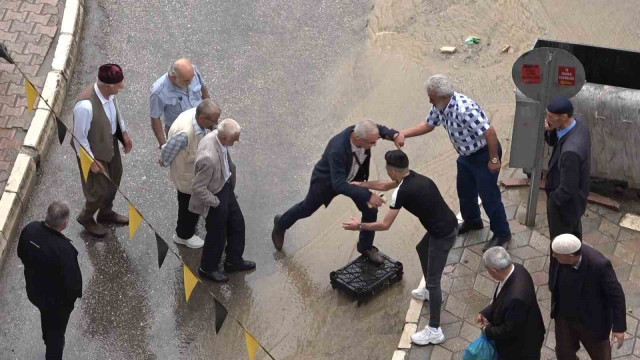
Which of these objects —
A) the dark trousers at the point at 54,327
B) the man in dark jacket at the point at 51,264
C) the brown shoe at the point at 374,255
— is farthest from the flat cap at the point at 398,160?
the dark trousers at the point at 54,327

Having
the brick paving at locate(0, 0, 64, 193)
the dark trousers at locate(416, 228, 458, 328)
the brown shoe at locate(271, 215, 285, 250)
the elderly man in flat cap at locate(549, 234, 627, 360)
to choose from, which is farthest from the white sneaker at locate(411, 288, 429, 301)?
the brick paving at locate(0, 0, 64, 193)

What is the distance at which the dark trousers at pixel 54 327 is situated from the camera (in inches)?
331

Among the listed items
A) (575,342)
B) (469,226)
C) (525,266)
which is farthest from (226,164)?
(575,342)

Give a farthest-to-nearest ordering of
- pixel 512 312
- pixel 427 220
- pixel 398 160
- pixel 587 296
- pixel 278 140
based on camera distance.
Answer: pixel 278 140
pixel 427 220
pixel 398 160
pixel 587 296
pixel 512 312

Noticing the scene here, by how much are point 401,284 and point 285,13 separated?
15.6 ft

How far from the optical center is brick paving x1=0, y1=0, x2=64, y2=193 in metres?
11.2

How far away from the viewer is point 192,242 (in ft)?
33.3

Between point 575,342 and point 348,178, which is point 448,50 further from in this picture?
point 575,342

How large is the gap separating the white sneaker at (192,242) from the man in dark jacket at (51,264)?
6.04ft

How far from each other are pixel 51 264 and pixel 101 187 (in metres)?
1.97

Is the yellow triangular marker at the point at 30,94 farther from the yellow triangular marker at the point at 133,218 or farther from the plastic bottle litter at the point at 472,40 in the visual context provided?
the plastic bottle litter at the point at 472,40

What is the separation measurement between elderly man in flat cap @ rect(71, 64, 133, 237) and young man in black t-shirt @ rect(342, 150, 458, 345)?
8.21 feet

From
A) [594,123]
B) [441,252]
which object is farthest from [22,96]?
[594,123]

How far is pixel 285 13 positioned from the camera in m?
13.0
